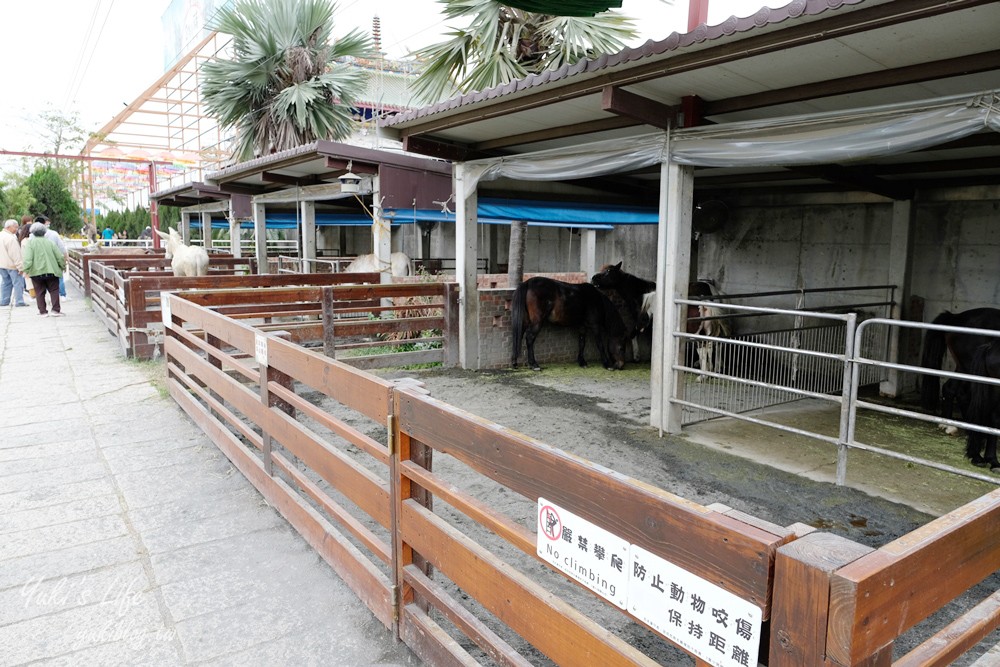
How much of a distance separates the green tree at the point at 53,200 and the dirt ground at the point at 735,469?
3098 centimetres

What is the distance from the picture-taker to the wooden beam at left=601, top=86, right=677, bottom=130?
519cm

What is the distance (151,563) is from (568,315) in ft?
21.2

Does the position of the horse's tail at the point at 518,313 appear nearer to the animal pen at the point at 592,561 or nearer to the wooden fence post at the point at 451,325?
the wooden fence post at the point at 451,325

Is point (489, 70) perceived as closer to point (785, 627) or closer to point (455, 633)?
point (455, 633)

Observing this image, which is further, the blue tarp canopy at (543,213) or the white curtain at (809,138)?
the blue tarp canopy at (543,213)

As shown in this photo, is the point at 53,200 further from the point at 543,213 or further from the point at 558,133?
the point at 558,133

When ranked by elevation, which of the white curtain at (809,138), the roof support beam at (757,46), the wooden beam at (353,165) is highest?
the roof support beam at (757,46)

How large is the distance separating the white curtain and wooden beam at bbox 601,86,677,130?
0.55 ft

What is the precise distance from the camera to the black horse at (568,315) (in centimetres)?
890

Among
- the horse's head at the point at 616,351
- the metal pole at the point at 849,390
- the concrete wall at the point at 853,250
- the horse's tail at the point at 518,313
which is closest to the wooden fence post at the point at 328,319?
the horse's tail at the point at 518,313

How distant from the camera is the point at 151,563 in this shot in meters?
3.51

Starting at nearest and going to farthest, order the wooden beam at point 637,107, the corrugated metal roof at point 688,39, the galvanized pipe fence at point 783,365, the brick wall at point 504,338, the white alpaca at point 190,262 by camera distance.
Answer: the corrugated metal roof at point 688,39 < the wooden beam at point 637,107 < the galvanized pipe fence at point 783,365 < the brick wall at point 504,338 < the white alpaca at point 190,262

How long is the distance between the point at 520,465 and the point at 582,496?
0.30 m

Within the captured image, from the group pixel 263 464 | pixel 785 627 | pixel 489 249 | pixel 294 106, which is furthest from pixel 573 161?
pixel 294 106
